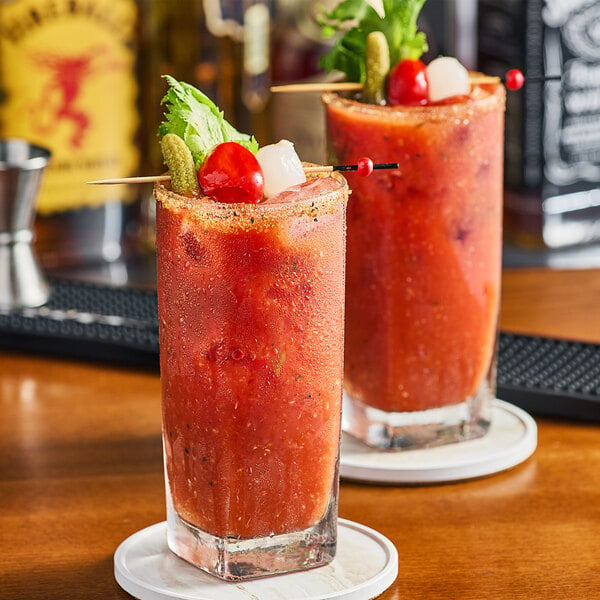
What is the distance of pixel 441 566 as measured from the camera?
3.31 ft

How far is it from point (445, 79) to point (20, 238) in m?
0.68

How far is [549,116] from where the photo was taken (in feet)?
6.11

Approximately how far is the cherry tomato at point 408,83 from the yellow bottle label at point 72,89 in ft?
2.58

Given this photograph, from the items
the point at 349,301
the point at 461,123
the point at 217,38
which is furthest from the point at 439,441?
the point at 217,38

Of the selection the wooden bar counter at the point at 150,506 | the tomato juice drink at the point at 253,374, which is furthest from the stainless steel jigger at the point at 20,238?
the tomato juice drink at the point at 253,374

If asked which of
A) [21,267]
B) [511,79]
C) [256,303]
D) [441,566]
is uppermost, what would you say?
[511,79]

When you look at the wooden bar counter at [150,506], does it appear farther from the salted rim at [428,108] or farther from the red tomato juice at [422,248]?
the salted rim at [428,108]

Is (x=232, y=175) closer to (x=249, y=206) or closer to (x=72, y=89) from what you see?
(x=249, y=206)

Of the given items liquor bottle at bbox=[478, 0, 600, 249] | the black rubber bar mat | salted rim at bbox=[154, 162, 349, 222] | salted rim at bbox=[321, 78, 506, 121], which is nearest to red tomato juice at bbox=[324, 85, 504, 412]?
salted rim at bbox=[321, 78, 506, 121]

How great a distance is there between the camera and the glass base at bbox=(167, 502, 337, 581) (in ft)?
3.16

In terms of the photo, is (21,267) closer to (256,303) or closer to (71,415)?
(71,415)

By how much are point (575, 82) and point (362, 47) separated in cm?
74

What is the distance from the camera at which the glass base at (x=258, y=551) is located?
963 mm

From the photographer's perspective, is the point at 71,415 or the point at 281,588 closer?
the point at 281,588
